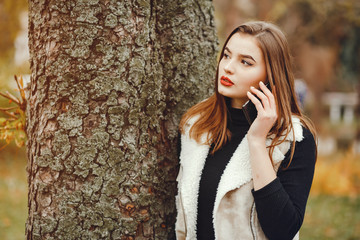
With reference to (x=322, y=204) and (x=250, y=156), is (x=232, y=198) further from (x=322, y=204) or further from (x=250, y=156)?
(x=322, y=204)

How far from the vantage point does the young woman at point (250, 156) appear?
164 cm

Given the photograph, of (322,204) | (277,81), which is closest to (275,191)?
(277,81)

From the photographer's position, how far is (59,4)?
1.72 m

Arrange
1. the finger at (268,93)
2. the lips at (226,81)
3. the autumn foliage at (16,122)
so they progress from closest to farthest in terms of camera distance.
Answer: the finger at (268,93) → the lips at (226,81) → the autumn foliage at (16,122)

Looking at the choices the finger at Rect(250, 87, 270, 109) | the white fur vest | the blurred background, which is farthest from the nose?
the blurred background

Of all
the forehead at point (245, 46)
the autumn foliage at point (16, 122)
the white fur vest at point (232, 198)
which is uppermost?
the forehead at point (245, 46)

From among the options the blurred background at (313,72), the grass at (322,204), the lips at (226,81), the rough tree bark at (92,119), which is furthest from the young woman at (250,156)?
the grass at (322,204)

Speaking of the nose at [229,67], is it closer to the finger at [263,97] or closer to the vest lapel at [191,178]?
the finger at [263,97]

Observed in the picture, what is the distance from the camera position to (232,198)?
1739mm

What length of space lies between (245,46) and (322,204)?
536 cm

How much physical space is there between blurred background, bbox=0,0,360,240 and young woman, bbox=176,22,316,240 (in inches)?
33.3

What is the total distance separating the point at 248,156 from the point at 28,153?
3.92 feet

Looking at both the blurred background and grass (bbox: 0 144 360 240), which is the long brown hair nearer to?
the blurred background

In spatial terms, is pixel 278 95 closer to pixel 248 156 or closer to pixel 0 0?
pixel 248 156
